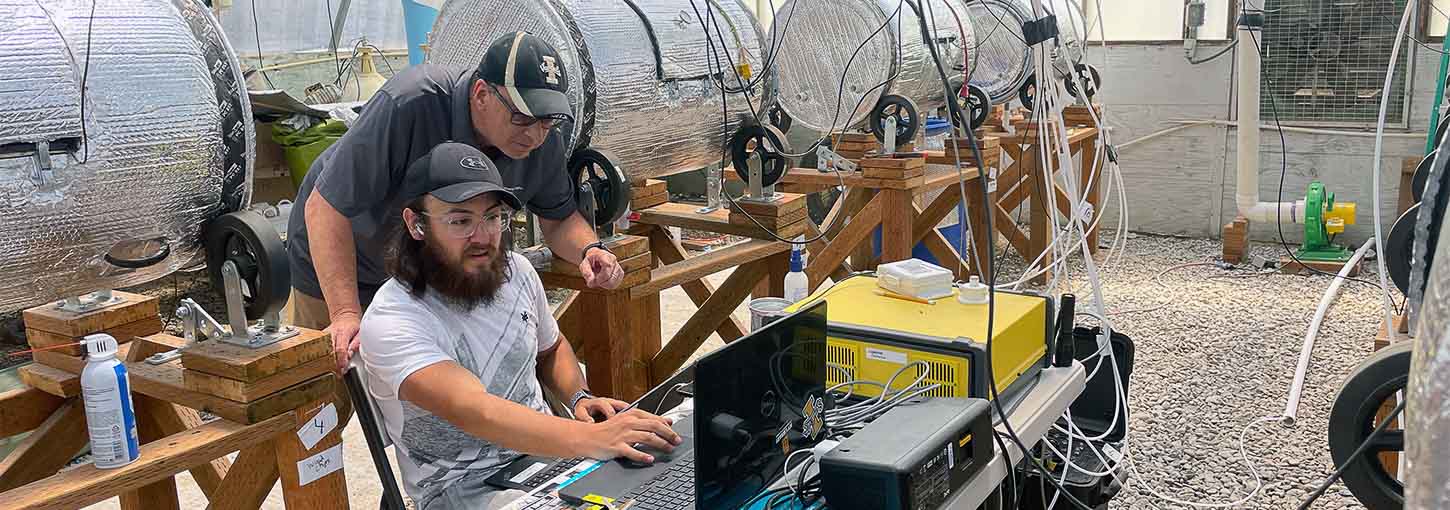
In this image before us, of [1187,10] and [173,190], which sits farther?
[1187,10]

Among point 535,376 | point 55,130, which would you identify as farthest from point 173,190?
point 535,376

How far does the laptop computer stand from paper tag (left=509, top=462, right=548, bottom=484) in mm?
147

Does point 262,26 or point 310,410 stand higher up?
point 262,26

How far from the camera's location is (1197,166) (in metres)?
7.21

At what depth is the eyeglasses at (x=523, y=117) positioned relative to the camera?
2.26 metres

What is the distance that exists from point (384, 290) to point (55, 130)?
0.61 m

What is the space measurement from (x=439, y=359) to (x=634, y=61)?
3.71 feet

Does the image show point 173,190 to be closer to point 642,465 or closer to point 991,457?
point 642,465

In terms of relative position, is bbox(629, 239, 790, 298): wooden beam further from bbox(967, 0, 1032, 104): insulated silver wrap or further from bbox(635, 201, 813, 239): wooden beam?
bbox(967, 0, 1032, 104): insulated silver wrap

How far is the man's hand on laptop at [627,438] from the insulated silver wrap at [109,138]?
2.47 feet

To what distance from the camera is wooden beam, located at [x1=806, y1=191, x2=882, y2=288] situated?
13.6 ft

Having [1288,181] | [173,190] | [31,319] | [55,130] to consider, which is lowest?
[1288,181]

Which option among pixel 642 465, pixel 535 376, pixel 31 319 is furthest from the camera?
pixel 535 376

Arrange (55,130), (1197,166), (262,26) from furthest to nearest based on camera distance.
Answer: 1. (1197,166)
2. (262,26)
3. (55,130)
